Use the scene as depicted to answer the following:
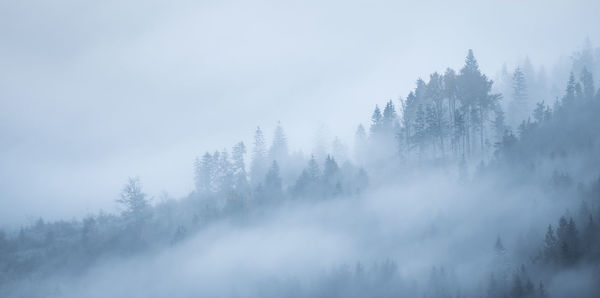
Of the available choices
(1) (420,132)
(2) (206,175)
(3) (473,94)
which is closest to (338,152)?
(1) (420,132)

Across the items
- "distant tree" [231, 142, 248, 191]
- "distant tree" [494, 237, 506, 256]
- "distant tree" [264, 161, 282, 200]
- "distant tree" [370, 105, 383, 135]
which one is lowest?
"distant tree" [494, 237, 506, 256]

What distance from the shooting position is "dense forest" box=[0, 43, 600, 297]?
1839 inches

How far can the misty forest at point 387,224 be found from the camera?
4697 centimetres

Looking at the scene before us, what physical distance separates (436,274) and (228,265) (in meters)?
33.7

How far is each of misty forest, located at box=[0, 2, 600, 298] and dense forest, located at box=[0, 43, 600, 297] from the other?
209 mm

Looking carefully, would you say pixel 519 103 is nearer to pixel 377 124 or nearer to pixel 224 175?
pixel 377 124

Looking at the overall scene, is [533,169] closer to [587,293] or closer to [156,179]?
[587,293]

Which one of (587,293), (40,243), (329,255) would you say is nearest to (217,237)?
(329,255)

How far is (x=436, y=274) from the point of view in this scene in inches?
1949

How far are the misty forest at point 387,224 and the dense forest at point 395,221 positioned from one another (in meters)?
0.21

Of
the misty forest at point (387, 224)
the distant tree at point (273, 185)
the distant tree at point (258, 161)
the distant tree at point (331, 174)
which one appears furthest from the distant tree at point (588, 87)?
the distant tree at point (258, 161)

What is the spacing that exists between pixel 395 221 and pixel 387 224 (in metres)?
1.20

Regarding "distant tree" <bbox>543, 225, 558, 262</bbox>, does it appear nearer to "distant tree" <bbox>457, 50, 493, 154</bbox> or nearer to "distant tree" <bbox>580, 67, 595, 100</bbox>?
"distant tree" <bbox>457, 50, 493, 154</bbox>

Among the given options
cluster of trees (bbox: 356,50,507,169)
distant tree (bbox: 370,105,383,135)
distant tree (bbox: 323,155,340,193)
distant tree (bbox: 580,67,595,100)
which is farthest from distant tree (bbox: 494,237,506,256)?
distant tree (bbox: 370,105,383,135)
